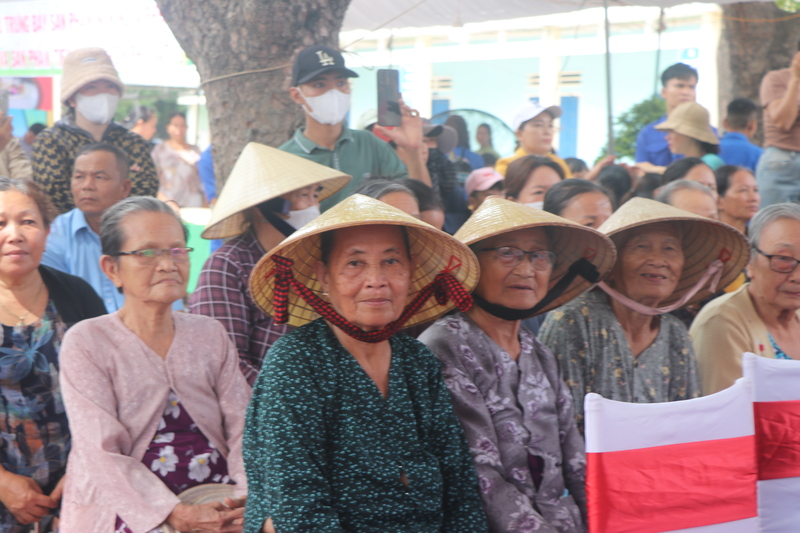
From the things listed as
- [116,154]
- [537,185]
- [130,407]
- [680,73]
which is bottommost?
[130,407]

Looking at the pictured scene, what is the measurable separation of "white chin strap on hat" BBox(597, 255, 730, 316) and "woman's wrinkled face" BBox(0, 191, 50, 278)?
6.94ft

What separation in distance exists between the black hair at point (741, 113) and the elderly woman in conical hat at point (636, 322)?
3526 mm

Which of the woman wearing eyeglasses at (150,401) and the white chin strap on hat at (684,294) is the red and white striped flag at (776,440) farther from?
the woman wearing eyeglasses at (150,401)

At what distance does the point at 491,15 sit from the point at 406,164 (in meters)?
4.57

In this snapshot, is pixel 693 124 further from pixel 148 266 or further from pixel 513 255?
pixel 148 266

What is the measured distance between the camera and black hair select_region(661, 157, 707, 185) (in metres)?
4.77

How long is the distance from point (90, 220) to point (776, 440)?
3.12 m

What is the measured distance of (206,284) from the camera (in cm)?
313

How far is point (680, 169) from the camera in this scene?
4.82m

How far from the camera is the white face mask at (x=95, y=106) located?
466 cm

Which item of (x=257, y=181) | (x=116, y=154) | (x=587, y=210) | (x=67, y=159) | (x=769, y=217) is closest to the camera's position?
(x=257, y=181)

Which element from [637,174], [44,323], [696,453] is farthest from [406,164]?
[696,453]

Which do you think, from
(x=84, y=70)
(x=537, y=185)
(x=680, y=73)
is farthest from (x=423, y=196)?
(x=680, y=73)

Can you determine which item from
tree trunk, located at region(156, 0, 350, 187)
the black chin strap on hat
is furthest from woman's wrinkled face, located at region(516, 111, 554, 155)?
the black chin strap on hat
